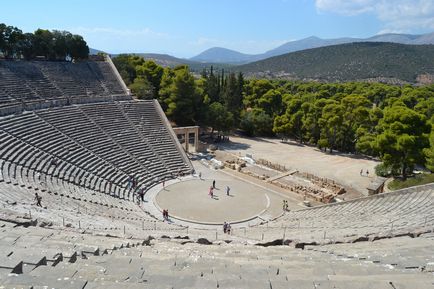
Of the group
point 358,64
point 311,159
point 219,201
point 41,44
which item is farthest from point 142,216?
A: point 358,64

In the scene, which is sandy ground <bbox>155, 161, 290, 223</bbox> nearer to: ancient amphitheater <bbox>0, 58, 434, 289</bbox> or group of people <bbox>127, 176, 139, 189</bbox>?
ancient amphitheater <bbox>0, 58, 434, 289</bbox>

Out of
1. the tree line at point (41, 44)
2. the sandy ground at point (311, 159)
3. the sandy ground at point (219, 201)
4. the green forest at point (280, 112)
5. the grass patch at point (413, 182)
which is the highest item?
the tree line at point (41, 44)

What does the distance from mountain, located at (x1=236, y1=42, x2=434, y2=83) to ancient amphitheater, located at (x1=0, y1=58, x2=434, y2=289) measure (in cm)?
11080

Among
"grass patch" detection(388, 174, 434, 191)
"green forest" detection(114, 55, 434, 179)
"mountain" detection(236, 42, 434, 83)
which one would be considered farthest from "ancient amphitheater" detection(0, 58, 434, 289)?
"mountain" detection(236, 42, 434, 83)

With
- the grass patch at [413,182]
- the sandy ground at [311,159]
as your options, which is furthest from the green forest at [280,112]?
the grass patch at [413,182]

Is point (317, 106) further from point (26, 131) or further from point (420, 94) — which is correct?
point (26, 131)

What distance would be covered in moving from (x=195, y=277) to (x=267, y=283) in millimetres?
1272

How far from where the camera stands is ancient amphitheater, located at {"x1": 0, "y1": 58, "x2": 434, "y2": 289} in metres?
6.33

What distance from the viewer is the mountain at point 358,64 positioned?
127 meters

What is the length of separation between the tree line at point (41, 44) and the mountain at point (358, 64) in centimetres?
10507

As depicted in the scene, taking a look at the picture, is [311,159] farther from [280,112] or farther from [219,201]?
[280,112]

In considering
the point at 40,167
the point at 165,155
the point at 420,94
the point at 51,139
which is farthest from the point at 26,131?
the point at 420,94

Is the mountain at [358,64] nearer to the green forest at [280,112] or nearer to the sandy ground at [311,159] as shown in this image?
the green forest at [280,112]

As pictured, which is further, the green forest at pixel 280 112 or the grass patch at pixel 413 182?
the green forest at pixel 280 112
